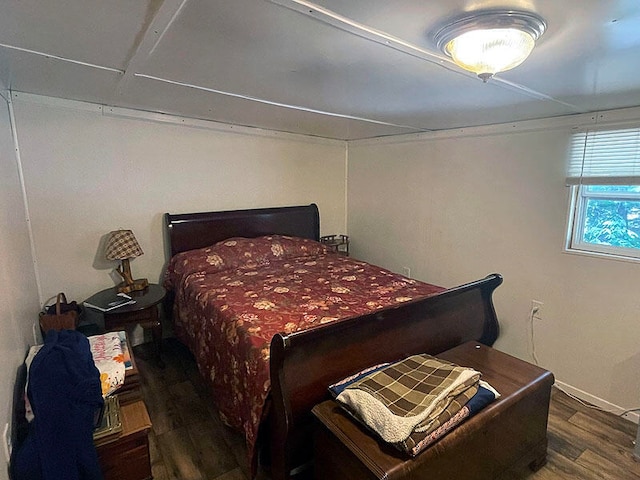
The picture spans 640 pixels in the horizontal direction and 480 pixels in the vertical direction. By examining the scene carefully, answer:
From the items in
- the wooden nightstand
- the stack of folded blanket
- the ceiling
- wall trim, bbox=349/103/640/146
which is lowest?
the wooden nightstand

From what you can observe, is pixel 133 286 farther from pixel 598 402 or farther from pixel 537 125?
pixel 598 402

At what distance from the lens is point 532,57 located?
1.38 meters

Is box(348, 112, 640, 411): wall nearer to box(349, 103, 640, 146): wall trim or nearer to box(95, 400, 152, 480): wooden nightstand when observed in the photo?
box(349, 103, 640, 146): wall trim

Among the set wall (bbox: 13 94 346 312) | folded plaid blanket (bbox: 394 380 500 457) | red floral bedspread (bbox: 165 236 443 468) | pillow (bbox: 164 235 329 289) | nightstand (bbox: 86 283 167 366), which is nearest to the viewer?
folded plaid blanket (bbox: 394 380 500 457)

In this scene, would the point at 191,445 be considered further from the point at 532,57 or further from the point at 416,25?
the point at 532,57

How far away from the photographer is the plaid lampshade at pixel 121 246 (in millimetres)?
2609

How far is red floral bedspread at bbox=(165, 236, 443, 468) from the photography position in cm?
179

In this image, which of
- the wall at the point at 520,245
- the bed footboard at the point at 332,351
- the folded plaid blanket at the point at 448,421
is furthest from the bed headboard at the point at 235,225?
the folded plaid blanket at the point at 448,421

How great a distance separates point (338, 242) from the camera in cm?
424

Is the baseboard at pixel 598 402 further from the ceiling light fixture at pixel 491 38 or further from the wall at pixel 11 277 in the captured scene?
the wall at pixel 11 277

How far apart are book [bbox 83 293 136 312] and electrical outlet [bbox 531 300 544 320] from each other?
3.02 m

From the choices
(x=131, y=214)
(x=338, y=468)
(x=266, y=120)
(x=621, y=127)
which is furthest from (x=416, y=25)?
(x=131, y=214)

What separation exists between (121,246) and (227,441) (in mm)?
1606

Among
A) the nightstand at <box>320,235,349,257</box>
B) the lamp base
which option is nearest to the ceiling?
the lamp base
